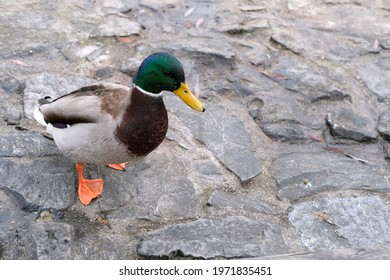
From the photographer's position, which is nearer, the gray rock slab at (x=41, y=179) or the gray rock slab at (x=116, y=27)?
the gray rock slab at (x=41, y=179)

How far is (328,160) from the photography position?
146 inches

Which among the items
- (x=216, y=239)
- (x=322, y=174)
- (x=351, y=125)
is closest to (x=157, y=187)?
(x=216, y=239)

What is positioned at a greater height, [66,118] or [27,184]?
[66,118]

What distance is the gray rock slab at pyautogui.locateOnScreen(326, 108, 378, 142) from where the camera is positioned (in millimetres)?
3889

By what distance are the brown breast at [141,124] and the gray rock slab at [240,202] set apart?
19.6 inches

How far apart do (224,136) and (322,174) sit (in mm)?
684

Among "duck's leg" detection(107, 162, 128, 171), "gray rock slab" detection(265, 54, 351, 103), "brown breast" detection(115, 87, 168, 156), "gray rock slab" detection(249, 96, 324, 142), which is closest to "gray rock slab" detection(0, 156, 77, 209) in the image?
"duck's leg" detection(107, 162, 128, 171)

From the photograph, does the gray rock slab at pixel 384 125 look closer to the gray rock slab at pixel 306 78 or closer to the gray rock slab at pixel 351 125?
the gray rock slab at pixel 351 125

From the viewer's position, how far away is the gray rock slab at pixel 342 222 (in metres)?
3.12

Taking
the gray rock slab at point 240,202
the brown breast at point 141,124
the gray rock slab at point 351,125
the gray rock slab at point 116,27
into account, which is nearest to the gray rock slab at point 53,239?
the brown breast at point 141,124

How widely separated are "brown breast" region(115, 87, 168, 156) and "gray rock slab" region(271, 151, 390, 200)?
2.79 feet

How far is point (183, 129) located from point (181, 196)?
24.7 inches

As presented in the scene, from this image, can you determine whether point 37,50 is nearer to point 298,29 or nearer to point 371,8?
point 298,29
